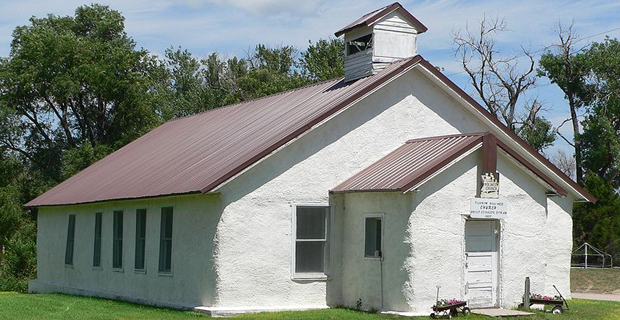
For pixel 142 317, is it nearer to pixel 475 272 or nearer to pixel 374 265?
pixel 374 265

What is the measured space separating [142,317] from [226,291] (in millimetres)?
1997

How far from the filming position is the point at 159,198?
2341 cm

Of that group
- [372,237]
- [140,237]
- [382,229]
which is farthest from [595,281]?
[140,237]

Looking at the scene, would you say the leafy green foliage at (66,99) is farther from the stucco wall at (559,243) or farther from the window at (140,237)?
the stucco wall at (559,243)

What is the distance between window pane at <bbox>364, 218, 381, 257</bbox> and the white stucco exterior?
0.20m

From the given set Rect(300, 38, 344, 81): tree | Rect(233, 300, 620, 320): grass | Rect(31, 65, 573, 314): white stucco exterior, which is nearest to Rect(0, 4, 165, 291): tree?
Rect(300, 38, 344, 81): tree

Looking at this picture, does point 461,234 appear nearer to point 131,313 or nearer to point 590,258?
point 131,313

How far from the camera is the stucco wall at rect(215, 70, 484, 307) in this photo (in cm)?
2092

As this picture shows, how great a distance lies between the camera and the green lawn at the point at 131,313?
19891mm

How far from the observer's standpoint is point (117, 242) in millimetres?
26578

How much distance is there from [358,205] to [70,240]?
1277cm

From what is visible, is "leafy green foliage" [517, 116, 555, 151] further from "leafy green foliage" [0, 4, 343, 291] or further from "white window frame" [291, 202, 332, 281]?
"white window frame" [291, 202, 332, 281]

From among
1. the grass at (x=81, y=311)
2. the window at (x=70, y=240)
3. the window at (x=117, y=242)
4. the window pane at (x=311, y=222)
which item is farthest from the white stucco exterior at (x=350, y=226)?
the window at (x=70, y=240)

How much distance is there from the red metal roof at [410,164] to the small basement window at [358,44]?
3905 mm
